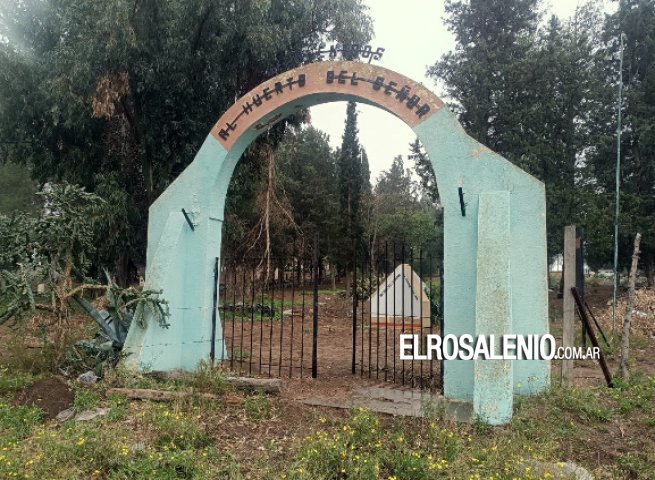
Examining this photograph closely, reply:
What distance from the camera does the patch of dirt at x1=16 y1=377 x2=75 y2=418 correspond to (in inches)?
224

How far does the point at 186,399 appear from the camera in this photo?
18.7 ft

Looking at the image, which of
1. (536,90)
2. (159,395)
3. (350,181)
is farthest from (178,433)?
(350,181)

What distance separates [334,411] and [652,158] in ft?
62.0

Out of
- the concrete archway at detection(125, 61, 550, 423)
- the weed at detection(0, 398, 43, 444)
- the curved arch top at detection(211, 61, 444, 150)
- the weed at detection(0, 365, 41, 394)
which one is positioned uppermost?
the curved arch top at detection(211, 61, 444, 150)

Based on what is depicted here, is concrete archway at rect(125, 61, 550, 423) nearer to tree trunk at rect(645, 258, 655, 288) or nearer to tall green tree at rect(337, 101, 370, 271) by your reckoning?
tree trunk at rect(645, 258, 655, 288)

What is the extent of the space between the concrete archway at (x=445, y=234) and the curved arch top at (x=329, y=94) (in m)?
0.01

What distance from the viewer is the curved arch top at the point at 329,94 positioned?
20.8 ft

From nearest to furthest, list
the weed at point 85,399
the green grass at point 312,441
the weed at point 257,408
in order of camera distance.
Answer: the green grass at point 312,441
the weed at point 257,408
the weed at point 85,399

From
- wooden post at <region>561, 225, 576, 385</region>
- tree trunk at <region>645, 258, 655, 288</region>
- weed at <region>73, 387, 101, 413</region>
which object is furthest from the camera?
tree trunk at <region>645, 258, 655, 288</region>

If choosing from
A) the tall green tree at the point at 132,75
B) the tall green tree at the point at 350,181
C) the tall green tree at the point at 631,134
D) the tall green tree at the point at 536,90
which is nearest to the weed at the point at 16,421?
the tall green tree at the point at 132,75

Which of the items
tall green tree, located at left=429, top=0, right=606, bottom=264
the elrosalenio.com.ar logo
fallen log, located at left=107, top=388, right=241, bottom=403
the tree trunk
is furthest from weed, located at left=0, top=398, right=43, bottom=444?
the tree trunk

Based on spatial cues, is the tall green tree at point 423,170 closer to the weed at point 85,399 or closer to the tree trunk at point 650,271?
the tree trunk at point 650,271

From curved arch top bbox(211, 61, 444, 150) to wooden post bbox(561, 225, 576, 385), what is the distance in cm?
236

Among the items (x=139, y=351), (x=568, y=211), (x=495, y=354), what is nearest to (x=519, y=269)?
(x=495, y=354)
